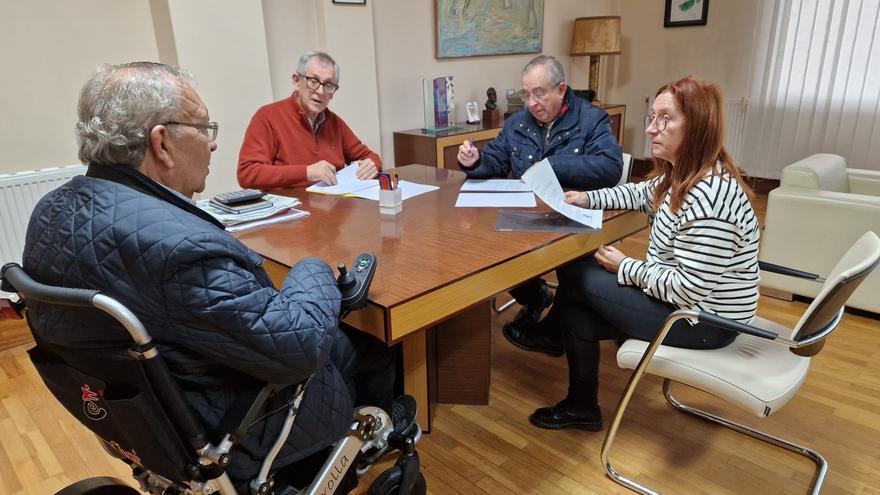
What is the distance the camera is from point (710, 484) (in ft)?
5.39

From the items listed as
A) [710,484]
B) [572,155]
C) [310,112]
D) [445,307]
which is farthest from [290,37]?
[710,484]

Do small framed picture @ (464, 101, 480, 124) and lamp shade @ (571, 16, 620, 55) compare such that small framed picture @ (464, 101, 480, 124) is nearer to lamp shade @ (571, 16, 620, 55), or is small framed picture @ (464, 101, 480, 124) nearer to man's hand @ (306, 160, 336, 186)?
lamp shade @ (571, 16, 620, 55)

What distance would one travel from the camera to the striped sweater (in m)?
1.37

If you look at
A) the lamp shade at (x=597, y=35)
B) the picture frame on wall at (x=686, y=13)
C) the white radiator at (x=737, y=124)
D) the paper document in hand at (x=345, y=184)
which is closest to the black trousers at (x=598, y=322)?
the paper document in hand at (x=345, y=184)

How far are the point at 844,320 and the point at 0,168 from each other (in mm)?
3991

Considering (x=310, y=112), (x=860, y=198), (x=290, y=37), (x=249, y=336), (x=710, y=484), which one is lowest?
(x=710, y=484)

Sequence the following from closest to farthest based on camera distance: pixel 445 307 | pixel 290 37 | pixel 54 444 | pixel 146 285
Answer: pixel 146 285, pixel 445 307, pixel 54 444, pixel 290 37

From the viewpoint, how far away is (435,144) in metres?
3.71

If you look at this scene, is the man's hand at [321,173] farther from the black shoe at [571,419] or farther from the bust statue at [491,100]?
the bust statue at [491,100]

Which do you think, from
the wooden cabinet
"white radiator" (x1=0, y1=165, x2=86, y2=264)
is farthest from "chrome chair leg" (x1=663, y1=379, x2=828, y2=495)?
"white radiator" (x1=0, y1=165, x2=86, y2=264)

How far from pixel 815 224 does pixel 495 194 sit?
1.69m

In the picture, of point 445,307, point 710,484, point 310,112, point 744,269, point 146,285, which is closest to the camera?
point 146,285

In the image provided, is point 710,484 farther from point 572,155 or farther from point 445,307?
point 572,155

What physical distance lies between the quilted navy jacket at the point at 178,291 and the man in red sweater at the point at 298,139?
1.22 m
